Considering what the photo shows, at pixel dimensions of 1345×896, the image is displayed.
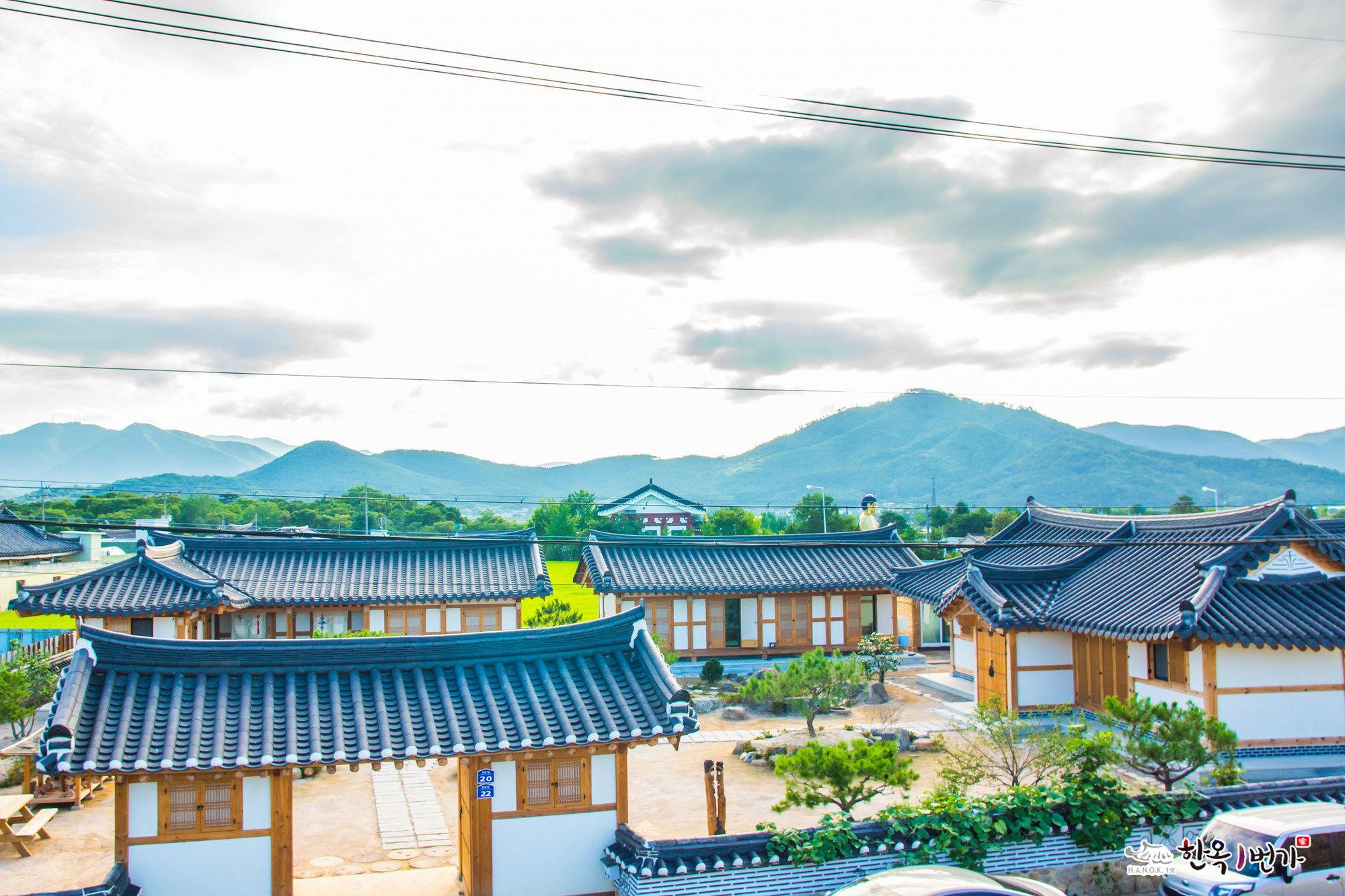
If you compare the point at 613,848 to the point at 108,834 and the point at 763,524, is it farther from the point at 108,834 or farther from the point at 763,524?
the point at 763,524

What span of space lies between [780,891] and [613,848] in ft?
6.93

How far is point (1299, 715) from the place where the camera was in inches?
774

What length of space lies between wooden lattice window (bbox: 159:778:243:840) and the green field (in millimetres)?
22694

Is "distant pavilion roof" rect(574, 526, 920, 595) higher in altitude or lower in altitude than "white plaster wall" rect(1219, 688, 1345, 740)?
higher

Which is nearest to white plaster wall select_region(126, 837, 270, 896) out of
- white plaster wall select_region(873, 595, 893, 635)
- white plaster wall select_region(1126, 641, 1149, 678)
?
white plaster wall select_region(1126, 641, 1149, 678)

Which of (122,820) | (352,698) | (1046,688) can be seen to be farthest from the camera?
A: (1046,688)

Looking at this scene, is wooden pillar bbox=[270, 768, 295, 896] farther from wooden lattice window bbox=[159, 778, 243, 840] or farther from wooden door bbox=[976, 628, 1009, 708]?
wooden door bbox=[976, 628, 1009, 708]

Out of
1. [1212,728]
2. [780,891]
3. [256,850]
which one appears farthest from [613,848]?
[1212,728]

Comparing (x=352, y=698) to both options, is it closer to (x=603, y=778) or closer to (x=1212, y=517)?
(x=603, y=778)

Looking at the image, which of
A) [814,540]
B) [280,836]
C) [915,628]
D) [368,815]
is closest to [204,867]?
[280,836]

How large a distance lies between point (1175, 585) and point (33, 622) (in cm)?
4040

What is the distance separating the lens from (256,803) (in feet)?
37.0

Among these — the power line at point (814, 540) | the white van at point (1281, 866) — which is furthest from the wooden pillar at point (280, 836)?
the white van at point (1281, 866)

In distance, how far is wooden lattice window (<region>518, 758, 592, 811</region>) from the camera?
12.0 metres
